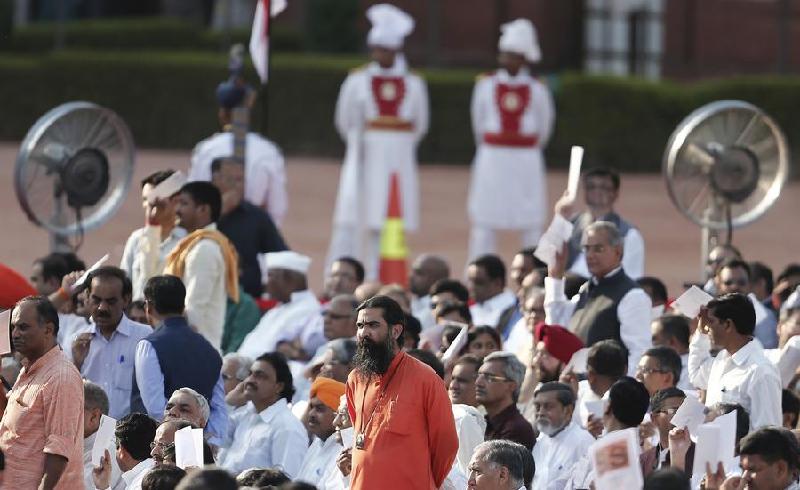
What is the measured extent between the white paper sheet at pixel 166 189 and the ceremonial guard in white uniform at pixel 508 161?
6.78 metres

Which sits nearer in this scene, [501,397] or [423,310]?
[501,397]

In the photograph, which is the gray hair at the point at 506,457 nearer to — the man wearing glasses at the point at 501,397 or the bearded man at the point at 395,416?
the bearded man at the point at 395,416

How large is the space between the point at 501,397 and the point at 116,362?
6.09 ft

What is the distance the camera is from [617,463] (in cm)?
662

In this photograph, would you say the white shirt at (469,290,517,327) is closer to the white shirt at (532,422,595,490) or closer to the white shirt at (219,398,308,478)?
the white shirt at (219,398,308,478)

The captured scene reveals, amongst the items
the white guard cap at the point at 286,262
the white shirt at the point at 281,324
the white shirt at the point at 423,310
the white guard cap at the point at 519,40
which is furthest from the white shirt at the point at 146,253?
the white guard cap at the point at 519,40

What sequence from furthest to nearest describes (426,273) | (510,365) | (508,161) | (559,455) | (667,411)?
(508,161), (426,273), (510,365), (559,455), (667,411)

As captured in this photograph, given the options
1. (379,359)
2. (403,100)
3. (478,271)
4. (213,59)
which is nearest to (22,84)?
(213,59)

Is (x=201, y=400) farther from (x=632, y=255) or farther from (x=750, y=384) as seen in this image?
(x=632, y=255)

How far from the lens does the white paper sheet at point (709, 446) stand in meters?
7.11

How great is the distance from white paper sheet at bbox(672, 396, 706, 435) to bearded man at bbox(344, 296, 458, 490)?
0.88 metres

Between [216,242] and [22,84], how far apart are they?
1853cm

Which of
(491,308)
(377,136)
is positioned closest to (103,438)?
(491,308)

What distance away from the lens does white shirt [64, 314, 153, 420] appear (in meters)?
9.74
